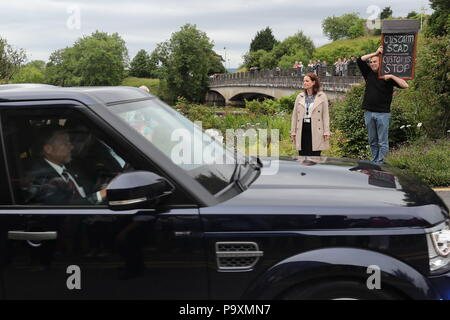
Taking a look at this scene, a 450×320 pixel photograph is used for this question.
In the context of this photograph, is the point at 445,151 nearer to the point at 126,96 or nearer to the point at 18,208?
the point at 126,96

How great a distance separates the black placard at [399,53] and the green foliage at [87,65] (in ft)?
279

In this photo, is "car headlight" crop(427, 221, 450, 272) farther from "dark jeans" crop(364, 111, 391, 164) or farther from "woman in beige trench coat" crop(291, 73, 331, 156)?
"dark jeans" crop(364, 111, 391, 164)

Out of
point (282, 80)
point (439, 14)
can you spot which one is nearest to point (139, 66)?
point (282, 80)

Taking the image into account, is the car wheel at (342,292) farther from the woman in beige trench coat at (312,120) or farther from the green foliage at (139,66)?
the green foliage at (139,66)

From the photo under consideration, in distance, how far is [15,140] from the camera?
108 inches

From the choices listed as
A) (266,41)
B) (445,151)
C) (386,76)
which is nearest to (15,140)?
(386,76)

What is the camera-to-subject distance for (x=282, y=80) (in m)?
63.0

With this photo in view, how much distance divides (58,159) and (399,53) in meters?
8.94

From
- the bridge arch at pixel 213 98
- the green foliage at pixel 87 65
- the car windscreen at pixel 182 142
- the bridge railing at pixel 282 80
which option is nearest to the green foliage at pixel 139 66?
the green foliage at pixel 87 65

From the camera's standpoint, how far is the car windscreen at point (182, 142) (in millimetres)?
2848

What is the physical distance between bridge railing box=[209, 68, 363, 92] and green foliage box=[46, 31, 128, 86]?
2140 cm

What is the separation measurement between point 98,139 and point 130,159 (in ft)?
0.74

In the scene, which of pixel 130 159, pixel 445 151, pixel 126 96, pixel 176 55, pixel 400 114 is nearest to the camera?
pixel 130 159

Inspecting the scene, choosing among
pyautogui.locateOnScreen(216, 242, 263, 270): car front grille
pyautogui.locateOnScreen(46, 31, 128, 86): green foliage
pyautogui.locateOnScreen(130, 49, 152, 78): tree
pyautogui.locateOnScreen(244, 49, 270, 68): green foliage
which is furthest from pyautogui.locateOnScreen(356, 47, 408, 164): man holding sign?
pyautogui.locateOnScreen(130, 49, 152, 78): tree
